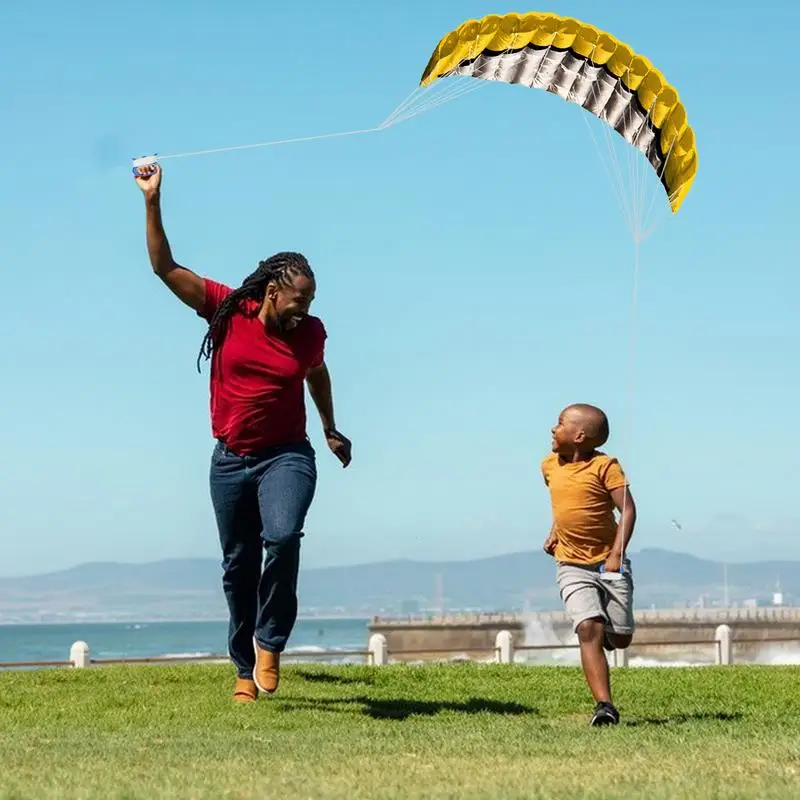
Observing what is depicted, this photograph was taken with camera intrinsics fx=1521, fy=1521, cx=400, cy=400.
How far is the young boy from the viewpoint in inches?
351

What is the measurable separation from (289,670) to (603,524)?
220 inches

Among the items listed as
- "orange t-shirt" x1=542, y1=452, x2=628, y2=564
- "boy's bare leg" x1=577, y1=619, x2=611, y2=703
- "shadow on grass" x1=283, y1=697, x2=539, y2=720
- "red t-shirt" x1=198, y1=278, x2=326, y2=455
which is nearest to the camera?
"boy's bare leg" x1=577, y1=619, x2=611, y2=703

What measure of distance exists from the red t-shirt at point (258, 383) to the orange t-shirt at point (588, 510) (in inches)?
68.7

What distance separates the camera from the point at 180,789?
5.89 m

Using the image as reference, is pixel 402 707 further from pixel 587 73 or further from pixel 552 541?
pixel 587 73

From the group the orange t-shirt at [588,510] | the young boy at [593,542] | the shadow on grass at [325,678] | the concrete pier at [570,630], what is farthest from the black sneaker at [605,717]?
the concrete pier at [570,630]

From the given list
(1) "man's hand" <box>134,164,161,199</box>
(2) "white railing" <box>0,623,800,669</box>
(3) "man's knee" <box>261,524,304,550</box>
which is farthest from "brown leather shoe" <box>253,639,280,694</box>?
(2) "white railing" <box>0,623,800,669</box>

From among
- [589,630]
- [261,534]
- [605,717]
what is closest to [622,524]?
[589,630]

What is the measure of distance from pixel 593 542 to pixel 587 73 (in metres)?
3.46

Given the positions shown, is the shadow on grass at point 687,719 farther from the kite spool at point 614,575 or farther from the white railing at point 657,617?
the white railing at point 657,617

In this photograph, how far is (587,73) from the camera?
10547mm

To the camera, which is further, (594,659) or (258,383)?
(258,383)

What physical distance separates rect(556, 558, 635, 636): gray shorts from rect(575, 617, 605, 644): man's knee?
0.07ft

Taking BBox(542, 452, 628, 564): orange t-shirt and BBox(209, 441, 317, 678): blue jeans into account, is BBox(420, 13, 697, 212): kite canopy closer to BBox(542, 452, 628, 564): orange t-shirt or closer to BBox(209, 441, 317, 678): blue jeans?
BBox(542, 452, 628, 564): orange t-shirt
